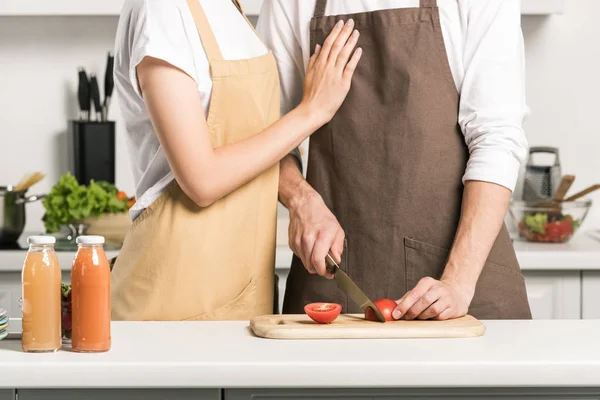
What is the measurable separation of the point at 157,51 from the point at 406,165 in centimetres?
52

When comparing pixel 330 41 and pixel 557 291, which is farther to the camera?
pixel 557 291

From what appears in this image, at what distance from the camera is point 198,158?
1323mm

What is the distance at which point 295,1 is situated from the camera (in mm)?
1642

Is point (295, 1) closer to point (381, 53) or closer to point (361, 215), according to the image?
point (381, 53)

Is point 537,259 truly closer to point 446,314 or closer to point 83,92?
point 446,314

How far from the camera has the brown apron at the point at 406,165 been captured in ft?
5.14

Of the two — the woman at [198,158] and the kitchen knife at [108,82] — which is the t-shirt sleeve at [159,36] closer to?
the woman at [198,158]

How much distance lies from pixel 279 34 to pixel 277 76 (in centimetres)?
12

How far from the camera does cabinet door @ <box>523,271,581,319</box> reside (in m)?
2.50

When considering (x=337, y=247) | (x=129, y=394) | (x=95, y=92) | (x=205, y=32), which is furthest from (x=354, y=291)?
(x=95, y=92)

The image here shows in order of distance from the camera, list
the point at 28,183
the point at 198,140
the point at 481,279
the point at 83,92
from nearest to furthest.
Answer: the point at 198,140, the point at 481,279, the point at 28,183, the point at 83,92

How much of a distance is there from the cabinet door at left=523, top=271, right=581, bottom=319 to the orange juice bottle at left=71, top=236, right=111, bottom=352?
166cm

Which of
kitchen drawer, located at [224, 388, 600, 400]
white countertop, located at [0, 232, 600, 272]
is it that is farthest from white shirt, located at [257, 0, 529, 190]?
white countertop, located at [0, 232, 600, 272]

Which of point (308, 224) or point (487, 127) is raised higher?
point (487, 127)
